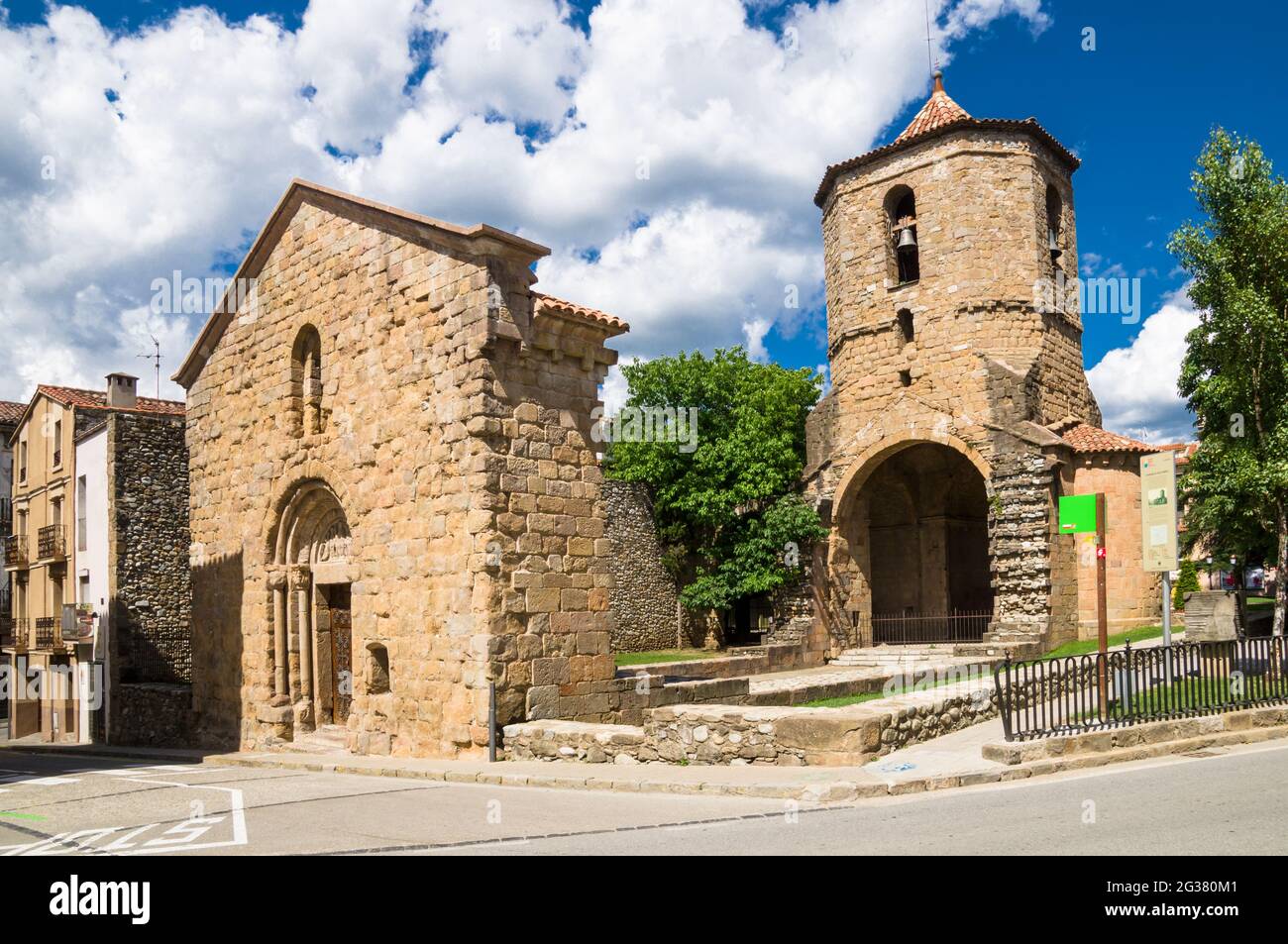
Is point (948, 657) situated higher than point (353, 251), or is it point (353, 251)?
point (353, 251)

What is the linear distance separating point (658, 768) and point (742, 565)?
17607 millimetres

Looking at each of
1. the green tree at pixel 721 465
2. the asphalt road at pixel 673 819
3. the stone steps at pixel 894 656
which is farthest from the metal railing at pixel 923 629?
the asphalt road at pixel 673 819

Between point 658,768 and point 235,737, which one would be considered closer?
point 658,768

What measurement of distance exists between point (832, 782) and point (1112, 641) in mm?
13549

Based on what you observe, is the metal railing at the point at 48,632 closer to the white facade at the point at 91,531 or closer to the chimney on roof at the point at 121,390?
the white facade at the point at 91,531

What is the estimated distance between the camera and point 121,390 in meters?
28.6

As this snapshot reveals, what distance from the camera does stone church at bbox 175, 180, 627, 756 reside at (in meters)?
12.0

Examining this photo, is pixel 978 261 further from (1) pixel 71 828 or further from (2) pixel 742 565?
(1) pixel 71 828

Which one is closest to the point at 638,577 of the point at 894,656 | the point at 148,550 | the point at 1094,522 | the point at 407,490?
the point at 894,656

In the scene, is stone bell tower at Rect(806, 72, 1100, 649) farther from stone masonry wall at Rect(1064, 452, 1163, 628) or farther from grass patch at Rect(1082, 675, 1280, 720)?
grass patch at Rect(1082, 675, 1280, 720)

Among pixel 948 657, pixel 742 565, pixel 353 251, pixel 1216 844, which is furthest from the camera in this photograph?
pixel 742 565

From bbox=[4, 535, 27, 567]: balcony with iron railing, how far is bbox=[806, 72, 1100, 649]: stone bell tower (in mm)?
23964
